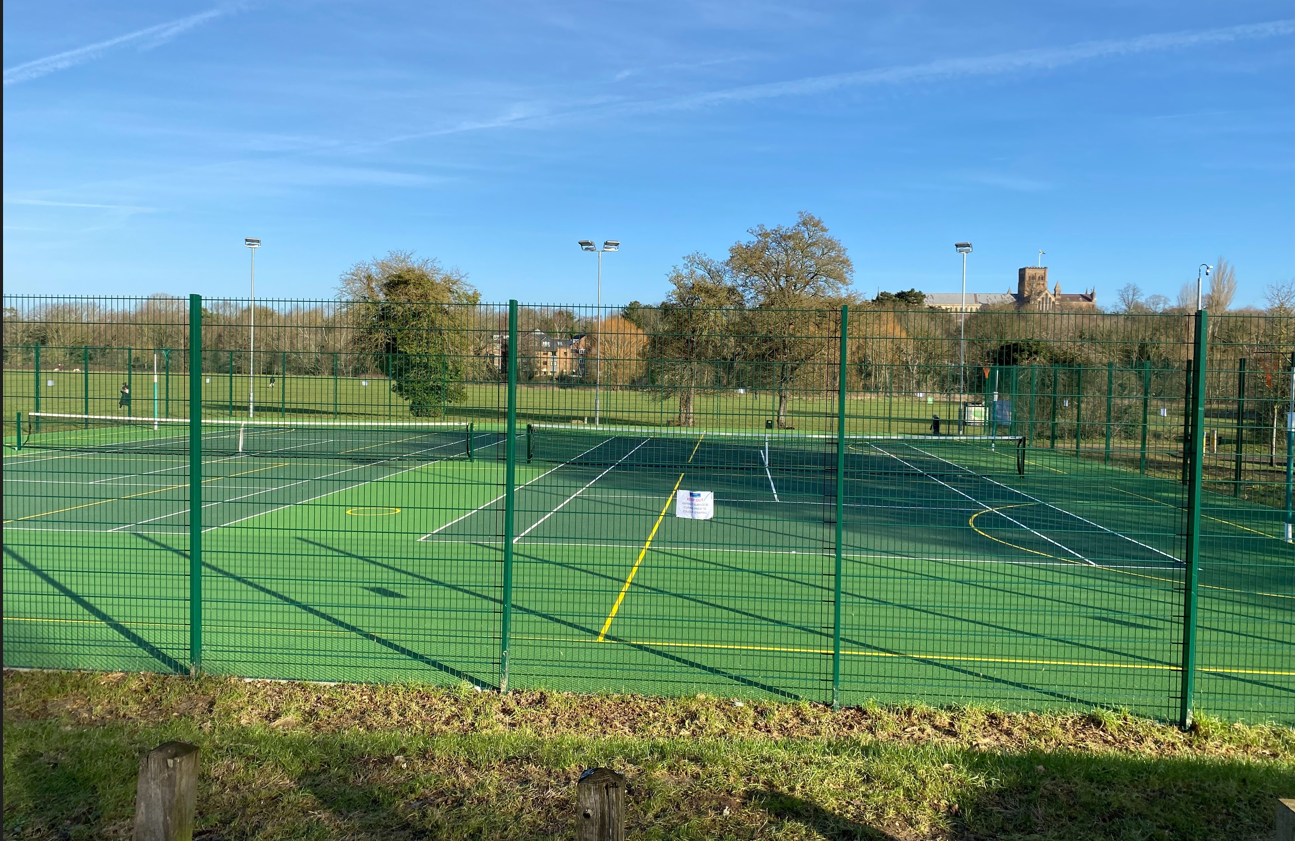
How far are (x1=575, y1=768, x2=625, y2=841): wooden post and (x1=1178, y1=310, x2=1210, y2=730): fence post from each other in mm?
5423

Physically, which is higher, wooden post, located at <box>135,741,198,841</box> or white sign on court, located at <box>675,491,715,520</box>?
white sign on court, located at <box>675,491,715,520</box>

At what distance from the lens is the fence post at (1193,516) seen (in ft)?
22.2

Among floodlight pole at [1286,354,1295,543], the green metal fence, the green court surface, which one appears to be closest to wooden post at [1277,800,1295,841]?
the green metal fence

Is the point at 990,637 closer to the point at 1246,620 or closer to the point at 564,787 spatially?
the point at 1246,620

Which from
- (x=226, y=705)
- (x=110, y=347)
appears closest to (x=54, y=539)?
(x=110, y=347)

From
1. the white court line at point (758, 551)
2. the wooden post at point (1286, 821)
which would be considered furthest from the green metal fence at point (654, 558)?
the wooden post at point (1286, 821)

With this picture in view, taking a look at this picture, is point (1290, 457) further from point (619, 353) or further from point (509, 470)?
point (509, 470)

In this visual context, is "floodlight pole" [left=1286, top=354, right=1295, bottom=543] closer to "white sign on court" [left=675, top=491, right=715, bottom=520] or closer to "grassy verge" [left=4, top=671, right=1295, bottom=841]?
"grassy verge" [left=4, top=671, right=1295, bottom=841]

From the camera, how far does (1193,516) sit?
696 centimetres

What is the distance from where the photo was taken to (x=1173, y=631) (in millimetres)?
9484

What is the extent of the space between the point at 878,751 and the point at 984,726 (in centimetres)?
124

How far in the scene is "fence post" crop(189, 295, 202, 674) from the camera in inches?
287

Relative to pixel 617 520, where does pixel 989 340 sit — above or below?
above

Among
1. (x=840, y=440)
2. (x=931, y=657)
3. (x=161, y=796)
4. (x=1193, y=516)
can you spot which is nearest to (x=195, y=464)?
(x=161, y=796)
